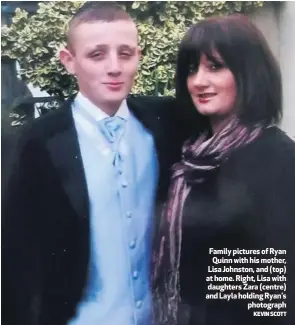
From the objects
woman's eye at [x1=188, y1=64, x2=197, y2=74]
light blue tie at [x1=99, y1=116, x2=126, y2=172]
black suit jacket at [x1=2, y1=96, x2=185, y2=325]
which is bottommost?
black suit jacket at [x1=2, y1=96, x2=185, y2=325]

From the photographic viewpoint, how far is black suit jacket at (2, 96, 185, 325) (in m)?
2.77

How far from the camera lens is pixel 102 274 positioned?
2797 millimetres

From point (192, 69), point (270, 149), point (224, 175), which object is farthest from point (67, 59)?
point (270, 149)

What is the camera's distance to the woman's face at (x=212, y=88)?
9.05ft

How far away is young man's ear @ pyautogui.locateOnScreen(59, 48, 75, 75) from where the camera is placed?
2.77 meters

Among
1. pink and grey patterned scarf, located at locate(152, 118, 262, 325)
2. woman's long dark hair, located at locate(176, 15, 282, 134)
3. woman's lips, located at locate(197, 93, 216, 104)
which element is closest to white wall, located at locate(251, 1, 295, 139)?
woman's long dark hair, located at locate(176, 15, 282, 134)

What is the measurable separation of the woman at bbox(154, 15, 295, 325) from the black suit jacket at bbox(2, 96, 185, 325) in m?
0.10

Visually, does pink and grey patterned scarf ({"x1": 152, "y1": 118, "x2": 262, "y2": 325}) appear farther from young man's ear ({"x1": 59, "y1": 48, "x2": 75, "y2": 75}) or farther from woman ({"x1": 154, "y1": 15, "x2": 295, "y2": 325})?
young man's ear ({"x1": 59, "y1": 48, "x2": 75, "y2": 75})

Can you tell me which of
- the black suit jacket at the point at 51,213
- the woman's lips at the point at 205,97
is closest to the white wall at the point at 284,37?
the woman's lips at the point at 205,97

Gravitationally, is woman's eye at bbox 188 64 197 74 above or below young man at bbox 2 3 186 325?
above

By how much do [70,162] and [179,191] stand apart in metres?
0.42

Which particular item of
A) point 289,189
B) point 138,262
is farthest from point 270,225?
point 138,262

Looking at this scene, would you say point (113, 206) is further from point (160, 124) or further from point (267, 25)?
point (267, 25)

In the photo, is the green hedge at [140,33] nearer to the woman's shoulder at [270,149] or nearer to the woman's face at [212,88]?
the woman's face at [212,88]
